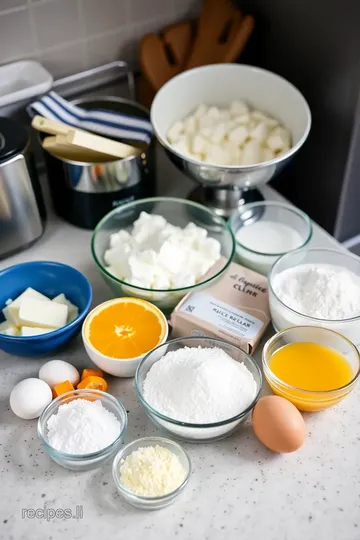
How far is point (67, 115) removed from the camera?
49.3 inches

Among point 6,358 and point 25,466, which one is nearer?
point 25,466

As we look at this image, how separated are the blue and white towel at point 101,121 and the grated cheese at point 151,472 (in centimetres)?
59

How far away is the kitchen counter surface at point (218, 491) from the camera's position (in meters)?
0.87

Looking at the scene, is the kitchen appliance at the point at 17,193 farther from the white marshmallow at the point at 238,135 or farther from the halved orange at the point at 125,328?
the white marshmallow at the point at 238,135

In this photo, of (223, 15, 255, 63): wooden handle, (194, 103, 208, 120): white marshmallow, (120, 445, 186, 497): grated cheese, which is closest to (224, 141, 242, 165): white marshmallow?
(194, 103, 208, 120): white marshmallow

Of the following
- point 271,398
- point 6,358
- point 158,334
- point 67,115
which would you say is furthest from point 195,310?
point 67,115

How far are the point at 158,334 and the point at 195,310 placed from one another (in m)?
0.07

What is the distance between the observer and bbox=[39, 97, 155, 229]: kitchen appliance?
1.20 metres

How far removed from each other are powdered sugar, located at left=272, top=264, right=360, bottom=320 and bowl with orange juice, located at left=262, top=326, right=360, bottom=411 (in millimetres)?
40

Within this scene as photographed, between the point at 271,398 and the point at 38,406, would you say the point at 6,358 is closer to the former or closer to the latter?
the point at 38,406

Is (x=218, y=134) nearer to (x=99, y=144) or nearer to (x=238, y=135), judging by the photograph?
(x=238, y=135)

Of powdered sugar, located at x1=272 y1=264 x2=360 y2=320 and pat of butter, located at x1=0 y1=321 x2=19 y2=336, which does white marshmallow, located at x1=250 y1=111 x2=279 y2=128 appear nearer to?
powdered sugar, located at x1=272 y1=264 x2=360 y2=320

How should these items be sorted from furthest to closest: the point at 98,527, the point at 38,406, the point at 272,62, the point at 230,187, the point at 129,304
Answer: the point at 272,62 < the point at 230,187 < the point at 129,304 < the point at 38,406 < the point at 98,527

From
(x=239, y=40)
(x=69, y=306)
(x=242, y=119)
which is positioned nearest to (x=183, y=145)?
(x=242, y=119)
